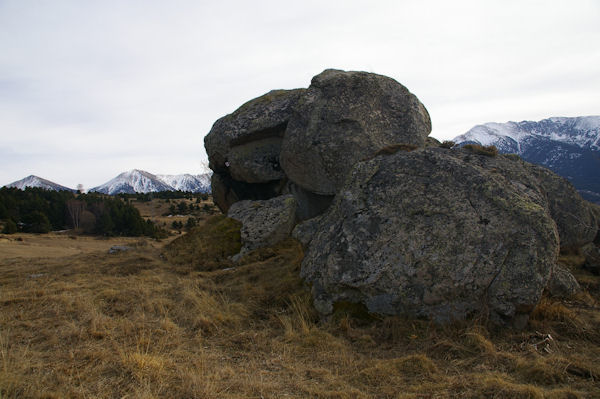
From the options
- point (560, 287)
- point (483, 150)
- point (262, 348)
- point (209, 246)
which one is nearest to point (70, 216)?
point (209, 246)

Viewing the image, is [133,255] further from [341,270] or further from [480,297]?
[480,297]

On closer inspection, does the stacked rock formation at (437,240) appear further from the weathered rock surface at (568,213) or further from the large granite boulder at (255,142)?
the large granite boulder at (255,142)

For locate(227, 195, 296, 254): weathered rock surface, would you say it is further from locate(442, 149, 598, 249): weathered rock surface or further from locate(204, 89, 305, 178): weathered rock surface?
locate(442, 149, 598, 249): weathered rock surface

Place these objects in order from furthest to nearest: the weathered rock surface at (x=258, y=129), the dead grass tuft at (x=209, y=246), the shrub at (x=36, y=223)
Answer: the shrub at (x=36, y=223) → the weathered rock surface at (x=258, y=129) → the dead grass tuft at (x=209, y=246)

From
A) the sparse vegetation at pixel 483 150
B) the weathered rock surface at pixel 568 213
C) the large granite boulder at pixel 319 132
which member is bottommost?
the weathered rock surface at pixel 568 213

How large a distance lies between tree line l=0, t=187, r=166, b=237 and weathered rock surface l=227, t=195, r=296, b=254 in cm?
3238

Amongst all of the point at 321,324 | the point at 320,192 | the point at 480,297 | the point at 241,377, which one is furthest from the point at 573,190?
the point at 241,377

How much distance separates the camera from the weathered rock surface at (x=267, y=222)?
41.8ft

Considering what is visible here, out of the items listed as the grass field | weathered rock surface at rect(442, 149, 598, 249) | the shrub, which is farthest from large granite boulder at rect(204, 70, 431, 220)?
the shrub

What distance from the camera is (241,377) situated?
179 inches

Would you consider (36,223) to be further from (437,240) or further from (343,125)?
(437,240)

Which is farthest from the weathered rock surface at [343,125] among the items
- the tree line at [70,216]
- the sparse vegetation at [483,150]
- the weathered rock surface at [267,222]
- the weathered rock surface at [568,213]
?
the tree line at [70,216]

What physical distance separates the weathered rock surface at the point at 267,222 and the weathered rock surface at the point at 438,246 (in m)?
5.00

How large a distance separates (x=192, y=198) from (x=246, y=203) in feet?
196
